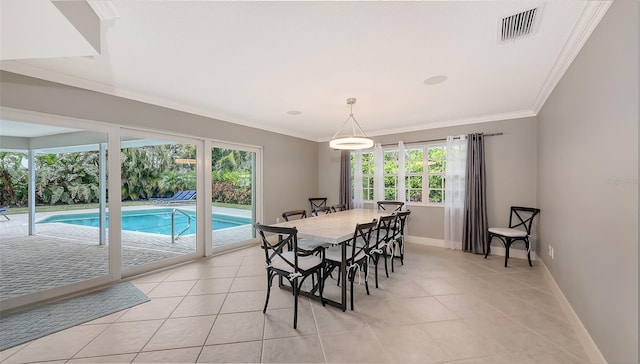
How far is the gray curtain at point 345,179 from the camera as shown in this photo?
5.55m

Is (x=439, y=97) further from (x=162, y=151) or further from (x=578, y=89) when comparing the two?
(x=162, y=151)

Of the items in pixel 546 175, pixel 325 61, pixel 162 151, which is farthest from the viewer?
pixel 162 151

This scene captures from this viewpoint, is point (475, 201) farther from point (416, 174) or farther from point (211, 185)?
point (211, 185)

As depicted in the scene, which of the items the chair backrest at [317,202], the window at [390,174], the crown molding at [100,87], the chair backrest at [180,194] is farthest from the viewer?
the chair backrest at [317,202]

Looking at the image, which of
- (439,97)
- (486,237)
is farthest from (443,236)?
(439,97)

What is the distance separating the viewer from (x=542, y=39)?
1911 mm

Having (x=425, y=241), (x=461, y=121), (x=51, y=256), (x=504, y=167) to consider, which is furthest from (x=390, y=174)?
(x=51, y=256)

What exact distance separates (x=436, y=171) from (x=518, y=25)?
10.6ft

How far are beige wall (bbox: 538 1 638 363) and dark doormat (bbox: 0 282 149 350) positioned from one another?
153 inches

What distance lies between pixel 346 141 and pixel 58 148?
11.4ft

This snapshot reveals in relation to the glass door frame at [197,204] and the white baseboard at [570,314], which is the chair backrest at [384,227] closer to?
the white baseboard at [570,314]

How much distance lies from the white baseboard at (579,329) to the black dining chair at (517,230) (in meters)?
0.77

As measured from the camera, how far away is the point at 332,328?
2.02m

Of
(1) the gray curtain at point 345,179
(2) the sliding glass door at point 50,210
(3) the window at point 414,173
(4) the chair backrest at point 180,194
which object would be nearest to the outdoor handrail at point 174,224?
(4) the chair backrest at point 180,194
